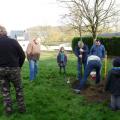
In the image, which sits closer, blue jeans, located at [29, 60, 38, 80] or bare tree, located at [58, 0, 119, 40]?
blue jeans, located at [29, 60, 38, 80]

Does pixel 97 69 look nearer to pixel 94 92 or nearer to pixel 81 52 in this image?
pixel 94 92

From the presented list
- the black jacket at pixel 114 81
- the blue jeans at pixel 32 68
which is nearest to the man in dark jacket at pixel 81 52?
the blue jeans at pixel 32 68

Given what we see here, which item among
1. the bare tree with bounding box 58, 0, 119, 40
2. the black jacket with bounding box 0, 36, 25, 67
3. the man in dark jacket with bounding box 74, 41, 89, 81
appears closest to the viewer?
the black jacket with bounding box 0, 36, 25, 67

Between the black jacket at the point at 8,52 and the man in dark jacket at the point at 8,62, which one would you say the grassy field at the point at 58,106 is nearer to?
the man in dark jacket at the point at 8,62

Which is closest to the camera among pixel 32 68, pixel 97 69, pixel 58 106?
pixel 58 106

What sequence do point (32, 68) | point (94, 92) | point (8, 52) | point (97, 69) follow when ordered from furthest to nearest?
point (32, 68), point (97, 69), point (94, 92), point (8, 52)

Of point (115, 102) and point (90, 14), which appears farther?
point (90, 14)

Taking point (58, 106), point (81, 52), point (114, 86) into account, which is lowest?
point (58, 106)

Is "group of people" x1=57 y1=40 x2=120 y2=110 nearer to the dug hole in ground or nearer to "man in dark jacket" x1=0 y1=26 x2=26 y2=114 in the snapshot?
the dug hole in ground

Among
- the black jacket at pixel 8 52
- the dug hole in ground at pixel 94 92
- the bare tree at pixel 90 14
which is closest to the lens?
the black jacket at pixel 8 52

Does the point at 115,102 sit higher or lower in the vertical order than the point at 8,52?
lower

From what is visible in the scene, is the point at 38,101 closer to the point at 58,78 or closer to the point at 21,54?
the point at 21,54

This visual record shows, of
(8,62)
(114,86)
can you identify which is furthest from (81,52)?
(8,62)

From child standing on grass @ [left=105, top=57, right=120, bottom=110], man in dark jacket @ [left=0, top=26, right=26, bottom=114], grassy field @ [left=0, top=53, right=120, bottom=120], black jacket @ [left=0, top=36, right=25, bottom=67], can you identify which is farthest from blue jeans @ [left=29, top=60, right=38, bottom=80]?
black jacket @ [left=0, top=36, right=25, bottom=67]
